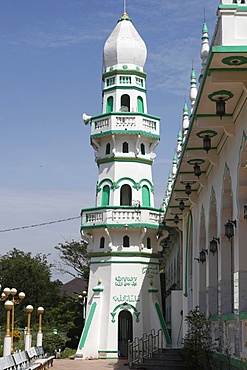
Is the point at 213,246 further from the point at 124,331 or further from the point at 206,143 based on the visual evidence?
the point at 124,331

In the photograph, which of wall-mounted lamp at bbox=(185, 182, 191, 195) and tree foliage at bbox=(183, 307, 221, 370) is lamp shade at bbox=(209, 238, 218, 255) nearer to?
tree foliage at bbox=(183, 307, 221, 370)

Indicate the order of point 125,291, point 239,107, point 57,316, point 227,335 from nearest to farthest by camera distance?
point 239,107, point 227,335, point 125,291, point 57,316

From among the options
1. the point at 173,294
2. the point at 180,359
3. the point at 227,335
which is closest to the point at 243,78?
the point at 227,335

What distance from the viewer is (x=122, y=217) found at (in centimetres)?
3469

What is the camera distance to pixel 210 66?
11.9 m

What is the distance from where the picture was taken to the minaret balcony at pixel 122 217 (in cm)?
3453

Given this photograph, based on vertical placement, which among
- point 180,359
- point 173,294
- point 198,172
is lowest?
point 180,359

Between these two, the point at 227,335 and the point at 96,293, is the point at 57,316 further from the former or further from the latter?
the point at 227,335

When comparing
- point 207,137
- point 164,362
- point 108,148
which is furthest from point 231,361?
point 108,148

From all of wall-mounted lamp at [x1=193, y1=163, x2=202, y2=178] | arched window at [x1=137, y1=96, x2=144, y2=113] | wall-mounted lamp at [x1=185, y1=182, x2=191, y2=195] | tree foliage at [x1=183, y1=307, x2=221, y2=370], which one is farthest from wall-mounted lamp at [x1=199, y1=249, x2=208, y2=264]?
arched window at [x1=137, y1=96, x2=144, y2=113]

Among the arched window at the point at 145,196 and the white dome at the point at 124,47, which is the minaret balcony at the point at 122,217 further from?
the white dome at the point at 124,47

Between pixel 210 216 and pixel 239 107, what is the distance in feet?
19.3

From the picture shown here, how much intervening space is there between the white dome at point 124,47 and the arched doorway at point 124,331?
1294 cm

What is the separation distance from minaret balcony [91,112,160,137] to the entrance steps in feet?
40.4
